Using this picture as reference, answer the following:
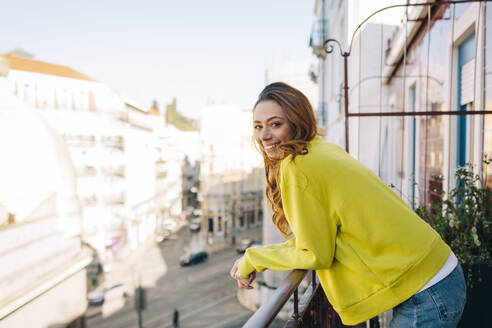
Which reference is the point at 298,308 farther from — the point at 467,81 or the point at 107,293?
the point at 107,293

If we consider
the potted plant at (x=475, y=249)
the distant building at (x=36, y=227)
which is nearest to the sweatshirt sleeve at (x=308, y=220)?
the potted plant at (x=475, y=249)

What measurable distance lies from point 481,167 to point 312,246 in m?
2.91

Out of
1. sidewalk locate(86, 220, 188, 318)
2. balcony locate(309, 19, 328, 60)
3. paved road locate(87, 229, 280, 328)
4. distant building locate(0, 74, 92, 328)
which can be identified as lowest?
sidewalk locate(86, 220, 188, 318)

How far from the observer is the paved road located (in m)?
17.1

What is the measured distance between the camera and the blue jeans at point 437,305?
128cm

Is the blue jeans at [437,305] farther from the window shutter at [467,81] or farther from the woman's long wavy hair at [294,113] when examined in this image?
the window shutter at [467,81]

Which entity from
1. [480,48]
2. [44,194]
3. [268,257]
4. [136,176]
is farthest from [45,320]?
[136,176]

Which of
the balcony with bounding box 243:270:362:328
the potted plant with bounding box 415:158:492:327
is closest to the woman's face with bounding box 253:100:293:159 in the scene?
the balcony with bounding box 243:270:362:328

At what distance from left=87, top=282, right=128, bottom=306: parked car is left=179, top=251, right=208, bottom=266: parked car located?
17.8 feet

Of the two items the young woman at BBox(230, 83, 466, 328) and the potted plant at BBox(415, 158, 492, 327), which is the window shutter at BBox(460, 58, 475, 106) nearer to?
the potted plant at BBox(415, 158, 492, 327)

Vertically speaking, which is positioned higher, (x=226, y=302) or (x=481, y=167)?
(x=481, y=167)

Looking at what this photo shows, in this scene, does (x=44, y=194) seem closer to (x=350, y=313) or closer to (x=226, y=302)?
(x=226, y=302)

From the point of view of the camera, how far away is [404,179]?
6.30m

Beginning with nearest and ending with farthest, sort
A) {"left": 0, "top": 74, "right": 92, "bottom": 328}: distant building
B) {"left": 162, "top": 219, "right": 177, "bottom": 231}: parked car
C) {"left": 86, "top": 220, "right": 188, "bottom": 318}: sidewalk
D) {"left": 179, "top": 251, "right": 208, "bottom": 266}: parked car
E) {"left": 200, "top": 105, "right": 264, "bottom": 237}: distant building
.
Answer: {"left": 0, "top": 74, "right": 92, "bottom": 328}: distant building → {"left": 86, "top": 220, "right": 188, "bottom": 318}: sidewalk → {"left": 179, "top": 251, "right": 208, "bottom": 266}: parked car → {"left": 200, "top": 105, "right": 264, "bottom": 237}: distant building → {"left": 162, "top": 219, "right": 177, "bottom": 231}: parked car
